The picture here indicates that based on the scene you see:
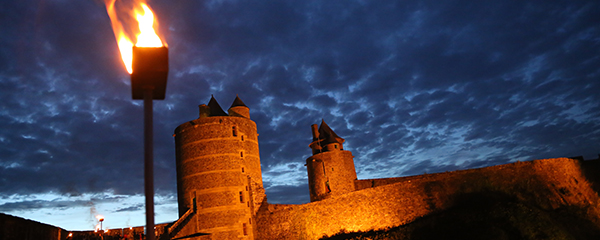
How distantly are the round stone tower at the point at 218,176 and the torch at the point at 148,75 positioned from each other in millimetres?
24546

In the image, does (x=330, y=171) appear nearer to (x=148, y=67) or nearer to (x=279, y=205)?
(x=279, y=205)

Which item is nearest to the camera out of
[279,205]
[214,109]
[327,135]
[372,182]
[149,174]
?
[149,174]

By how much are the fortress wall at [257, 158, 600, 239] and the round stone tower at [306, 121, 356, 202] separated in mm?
9489

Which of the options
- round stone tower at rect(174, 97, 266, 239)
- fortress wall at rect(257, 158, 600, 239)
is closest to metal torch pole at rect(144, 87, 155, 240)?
fortress wall at rect(257, 158, 600, 239)

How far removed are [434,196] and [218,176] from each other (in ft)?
56.5

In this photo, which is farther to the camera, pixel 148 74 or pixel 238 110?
pixel 238 110

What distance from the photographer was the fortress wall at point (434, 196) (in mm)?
25067

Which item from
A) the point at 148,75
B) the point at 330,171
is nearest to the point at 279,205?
the point at 330,171

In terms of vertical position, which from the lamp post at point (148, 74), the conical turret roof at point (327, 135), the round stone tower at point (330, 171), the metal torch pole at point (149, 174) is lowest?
the metal torch pole at point (149, 174)

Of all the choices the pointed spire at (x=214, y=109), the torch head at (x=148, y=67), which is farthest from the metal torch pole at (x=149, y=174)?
the pointed spire at (x=214, y=109)

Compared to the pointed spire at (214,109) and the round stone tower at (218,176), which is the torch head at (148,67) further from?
the pointed spire at (214,109)

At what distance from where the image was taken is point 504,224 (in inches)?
862

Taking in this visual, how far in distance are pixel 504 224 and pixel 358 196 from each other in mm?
10362

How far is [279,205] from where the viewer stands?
32094 millimetres
